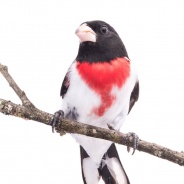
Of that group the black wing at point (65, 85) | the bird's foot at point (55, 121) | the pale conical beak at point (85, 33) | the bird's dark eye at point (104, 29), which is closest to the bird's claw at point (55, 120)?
the bird's foot at point (55, 121)

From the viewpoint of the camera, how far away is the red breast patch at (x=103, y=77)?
207 centimetres

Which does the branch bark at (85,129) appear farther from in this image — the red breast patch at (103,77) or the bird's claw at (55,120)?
the red breast patch at (103,77)

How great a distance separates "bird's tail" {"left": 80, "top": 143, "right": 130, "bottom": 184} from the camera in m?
2.44

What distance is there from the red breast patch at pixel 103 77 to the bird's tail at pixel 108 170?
460mm

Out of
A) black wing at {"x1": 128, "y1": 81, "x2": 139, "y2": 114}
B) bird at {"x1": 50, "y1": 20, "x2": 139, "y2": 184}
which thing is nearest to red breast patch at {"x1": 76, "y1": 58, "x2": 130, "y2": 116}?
bird at {"x1": 50, "y1": 20, "x2": 139, "y2": 184}

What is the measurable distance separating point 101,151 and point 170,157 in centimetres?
70

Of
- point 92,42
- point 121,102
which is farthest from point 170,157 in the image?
point 92,42

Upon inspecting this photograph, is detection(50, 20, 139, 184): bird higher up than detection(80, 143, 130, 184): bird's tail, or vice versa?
detection(50, 20, 139, 184): bird

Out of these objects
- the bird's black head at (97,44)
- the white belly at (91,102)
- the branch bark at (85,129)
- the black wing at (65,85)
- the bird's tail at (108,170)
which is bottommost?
the bird's tail at (108,170)

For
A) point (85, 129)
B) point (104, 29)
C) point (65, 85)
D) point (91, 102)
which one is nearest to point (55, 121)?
point (85, 129)

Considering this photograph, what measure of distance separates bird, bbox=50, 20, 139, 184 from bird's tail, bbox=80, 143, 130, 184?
0.85 ft

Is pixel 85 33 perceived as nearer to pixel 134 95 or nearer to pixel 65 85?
pixel 65 85

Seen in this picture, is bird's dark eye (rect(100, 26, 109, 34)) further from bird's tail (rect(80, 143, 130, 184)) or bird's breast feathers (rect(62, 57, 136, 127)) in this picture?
bird's tail (rect(80, 143, 130, 184))

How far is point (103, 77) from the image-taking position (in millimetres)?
2072
